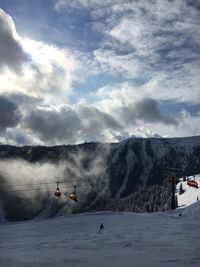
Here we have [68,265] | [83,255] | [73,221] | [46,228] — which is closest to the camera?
[68,265]

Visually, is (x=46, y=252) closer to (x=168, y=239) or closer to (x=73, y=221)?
(x=168, y=239)

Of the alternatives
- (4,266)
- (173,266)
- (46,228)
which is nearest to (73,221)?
(46,228)

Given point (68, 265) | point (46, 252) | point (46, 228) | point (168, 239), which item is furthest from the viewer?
point (46, 228)

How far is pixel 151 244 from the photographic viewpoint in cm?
2478

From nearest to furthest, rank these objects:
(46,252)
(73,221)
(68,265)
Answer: (68,265) → (46,252) → (73,221)

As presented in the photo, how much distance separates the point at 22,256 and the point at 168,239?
375 inches

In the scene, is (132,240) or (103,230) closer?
(132,240)

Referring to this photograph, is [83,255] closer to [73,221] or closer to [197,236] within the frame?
[197,236]

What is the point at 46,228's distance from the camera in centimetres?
3962

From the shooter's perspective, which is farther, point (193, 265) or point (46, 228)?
point (46, 228)

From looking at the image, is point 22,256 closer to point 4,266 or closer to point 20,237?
point 4,266

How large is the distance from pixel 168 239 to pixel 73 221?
1901 cm

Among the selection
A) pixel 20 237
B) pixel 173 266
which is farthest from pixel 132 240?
pixel 20 237

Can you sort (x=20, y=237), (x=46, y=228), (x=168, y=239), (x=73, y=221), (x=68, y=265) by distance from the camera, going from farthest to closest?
(x=73, y=221)
(x=46, y=228)
(x=20, y=237)
(x=168, y=239)
(x=68, y=265)
